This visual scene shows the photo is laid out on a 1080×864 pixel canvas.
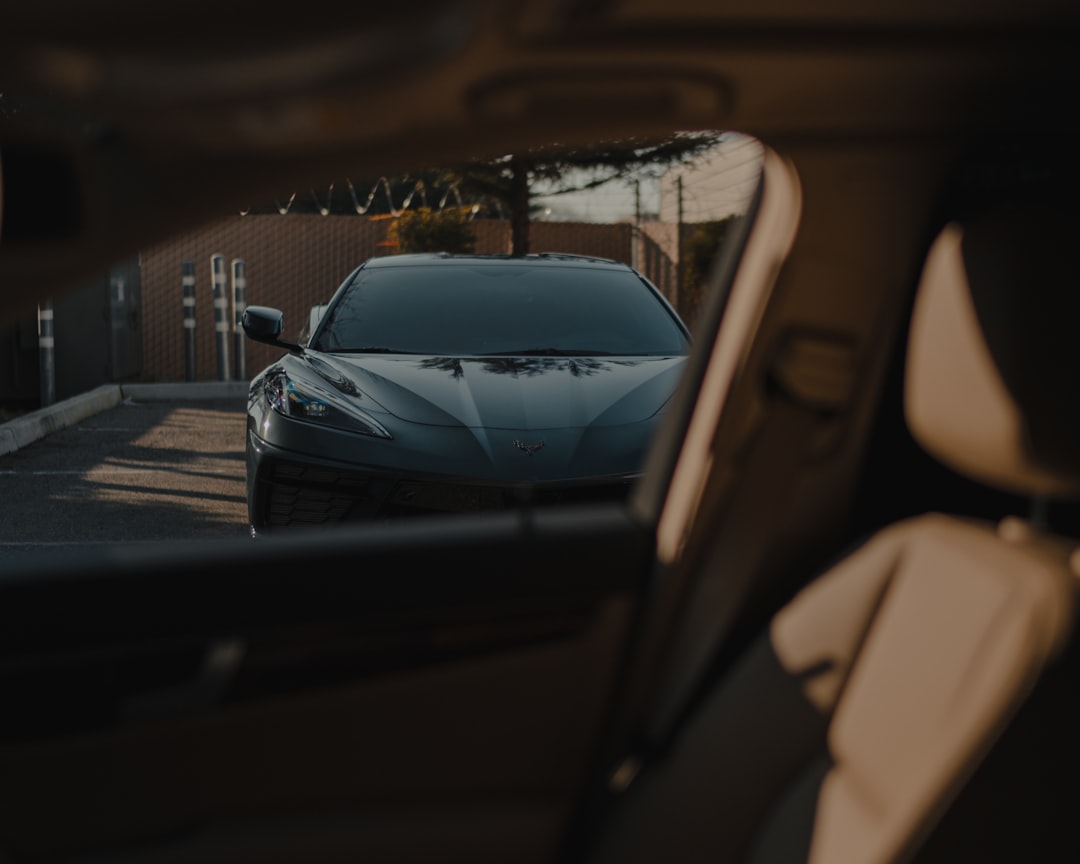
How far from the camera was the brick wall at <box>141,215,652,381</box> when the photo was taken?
49.9 feet

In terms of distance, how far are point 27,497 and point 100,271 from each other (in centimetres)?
602

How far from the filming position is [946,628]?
1.41m

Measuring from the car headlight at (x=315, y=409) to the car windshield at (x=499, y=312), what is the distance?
23.9 inches

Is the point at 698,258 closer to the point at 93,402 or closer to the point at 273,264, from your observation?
the point at 273,264

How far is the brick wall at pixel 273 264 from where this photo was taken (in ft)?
49.9

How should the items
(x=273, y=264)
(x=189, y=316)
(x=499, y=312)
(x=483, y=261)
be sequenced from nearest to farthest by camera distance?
(x=499, y=312), (x=483, y=261), (x=189, y=316), (x=273, y=264)

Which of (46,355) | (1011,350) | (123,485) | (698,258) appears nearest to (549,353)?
(123,485)

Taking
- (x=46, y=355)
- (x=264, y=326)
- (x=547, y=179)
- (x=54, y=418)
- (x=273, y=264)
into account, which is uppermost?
(x=547, y=179)

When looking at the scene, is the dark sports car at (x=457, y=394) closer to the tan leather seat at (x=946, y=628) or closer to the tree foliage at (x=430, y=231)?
the tan leather seat at (x=946, y=628)

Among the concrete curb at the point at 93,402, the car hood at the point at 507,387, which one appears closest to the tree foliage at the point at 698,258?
the concrete curb at the point at 93,402

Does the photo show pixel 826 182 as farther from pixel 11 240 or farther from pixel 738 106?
pixel 11 240

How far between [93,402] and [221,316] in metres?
2.72

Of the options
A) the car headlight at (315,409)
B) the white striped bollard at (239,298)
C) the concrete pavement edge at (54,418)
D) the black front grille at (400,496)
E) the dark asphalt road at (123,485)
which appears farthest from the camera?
the white striped bollard at (239,298)

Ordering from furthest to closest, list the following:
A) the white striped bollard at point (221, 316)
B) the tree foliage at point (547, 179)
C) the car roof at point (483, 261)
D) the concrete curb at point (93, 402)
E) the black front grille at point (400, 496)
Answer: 1. the white striped bollard at point (221, 316)
2. the tree foliage at point (547, 179)
3. the concrete curb at point (93, 402)
4. the car roof at point (483, 261)
5. the black front grille at point (400, 496)
